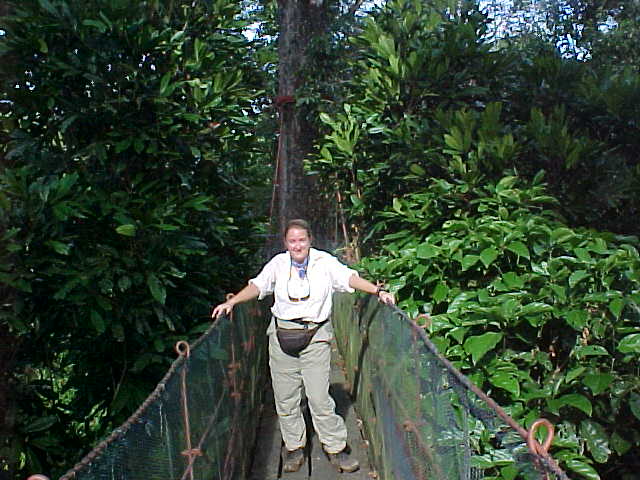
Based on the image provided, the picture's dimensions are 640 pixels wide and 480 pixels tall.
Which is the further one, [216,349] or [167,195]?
[167,195]

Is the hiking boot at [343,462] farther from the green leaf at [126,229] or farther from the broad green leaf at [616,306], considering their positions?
the broad green leaf at [616,306]

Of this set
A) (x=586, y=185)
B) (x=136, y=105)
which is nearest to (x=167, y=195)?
(x=136, y=105)

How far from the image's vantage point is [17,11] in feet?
14.3

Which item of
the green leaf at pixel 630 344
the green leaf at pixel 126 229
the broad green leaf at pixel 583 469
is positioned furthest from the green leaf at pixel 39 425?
the green leaf at pixel 630 344

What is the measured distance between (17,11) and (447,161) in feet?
9.85

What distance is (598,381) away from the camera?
313 centimetres

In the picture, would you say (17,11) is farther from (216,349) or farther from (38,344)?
(216,349)

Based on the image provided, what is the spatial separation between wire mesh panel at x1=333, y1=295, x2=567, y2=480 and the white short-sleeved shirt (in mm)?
285

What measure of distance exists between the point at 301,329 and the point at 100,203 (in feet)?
4.69

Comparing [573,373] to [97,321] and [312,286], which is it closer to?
[312,286]

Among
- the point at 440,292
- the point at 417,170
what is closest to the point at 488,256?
the point at 440,292

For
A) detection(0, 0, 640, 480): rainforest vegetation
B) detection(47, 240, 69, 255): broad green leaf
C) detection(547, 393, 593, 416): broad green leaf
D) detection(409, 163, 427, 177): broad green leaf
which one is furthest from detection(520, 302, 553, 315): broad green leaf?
detection(47, 240, 69, 255): broad green leaf

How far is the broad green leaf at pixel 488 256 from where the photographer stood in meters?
3.50

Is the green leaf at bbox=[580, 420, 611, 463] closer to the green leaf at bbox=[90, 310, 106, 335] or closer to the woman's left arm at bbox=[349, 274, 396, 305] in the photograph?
the woman's left arm at bbox=[349, 274, 396, 305]
